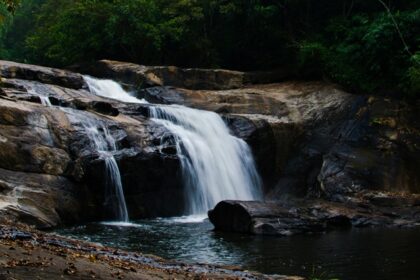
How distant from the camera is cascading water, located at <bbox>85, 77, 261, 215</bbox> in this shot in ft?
66.3

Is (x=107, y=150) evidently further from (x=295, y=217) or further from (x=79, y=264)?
(x=79, y=264)

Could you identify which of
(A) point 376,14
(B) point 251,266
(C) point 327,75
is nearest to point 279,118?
(C) point 327,75

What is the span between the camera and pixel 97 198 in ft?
58.7

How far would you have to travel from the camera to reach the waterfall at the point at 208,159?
66.3ft

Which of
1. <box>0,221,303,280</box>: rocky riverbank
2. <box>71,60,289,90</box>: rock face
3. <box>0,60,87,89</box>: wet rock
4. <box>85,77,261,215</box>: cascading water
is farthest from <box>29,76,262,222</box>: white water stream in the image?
<box>0,221,303,280</box>: rocky riverbank

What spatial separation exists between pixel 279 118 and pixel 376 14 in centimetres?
710

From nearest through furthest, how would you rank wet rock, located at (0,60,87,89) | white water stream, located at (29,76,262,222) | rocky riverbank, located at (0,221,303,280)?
1. rocky riverbank, located at (0,221,303,280)
2. white water stream, located at (29,76,262,222)
3. wet rock, located at (0,60,87,89)

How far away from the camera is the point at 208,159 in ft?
69.5

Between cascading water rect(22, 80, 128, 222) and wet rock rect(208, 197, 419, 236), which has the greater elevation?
cascading water rect(22, 80, 128, 222)

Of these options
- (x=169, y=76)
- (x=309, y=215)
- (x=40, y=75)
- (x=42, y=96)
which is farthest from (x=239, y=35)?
(x=309, y=215)

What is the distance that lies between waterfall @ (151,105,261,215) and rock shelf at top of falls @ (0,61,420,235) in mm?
439

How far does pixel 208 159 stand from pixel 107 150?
160 inches

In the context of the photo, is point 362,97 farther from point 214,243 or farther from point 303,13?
point 214,243

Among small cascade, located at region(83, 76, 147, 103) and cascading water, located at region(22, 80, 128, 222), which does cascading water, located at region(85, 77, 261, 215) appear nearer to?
cascading water, located at region(22, 80, 128, 222)
